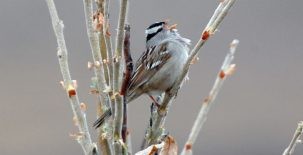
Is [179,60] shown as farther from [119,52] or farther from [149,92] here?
[119,52]

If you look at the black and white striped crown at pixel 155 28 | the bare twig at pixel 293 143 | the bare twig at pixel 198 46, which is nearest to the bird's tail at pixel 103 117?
the bare twig at pixel 198 46

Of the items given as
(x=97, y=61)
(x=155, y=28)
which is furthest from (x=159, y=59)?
(x=97, y=61)

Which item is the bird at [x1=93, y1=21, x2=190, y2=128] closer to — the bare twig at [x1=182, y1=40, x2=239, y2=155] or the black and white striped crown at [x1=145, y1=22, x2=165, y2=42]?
the black and white striped crown at [x1=145, y1=22, x2=165, y2=42]

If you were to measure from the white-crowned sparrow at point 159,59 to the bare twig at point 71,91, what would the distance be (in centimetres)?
201

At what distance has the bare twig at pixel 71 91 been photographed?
1.70 meters

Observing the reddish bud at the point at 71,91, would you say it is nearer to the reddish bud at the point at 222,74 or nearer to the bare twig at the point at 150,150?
the bare twig at the point at 150,150

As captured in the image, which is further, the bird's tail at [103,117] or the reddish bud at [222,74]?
the bird's tail at [103,117]

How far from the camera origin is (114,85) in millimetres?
1673

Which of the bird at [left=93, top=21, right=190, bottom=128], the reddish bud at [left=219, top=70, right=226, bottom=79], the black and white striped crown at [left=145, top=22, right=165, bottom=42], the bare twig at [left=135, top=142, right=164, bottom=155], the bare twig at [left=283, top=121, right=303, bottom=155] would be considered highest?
the reddish bud at [left=219, top=70, right=226, bottom=79]

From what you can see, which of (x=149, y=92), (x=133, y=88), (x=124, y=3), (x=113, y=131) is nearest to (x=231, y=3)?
(x=124, y=3)

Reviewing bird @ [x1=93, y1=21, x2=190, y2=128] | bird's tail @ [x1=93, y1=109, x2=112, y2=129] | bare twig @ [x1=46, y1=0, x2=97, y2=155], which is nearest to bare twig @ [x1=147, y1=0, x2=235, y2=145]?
bird's tail @ [x1=93, y1=109, x2=112, y2=129]

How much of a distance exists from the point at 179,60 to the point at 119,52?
2.29 m

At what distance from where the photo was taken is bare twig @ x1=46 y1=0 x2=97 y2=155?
5.57 ft

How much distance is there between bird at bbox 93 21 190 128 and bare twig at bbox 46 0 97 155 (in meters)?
1.99
